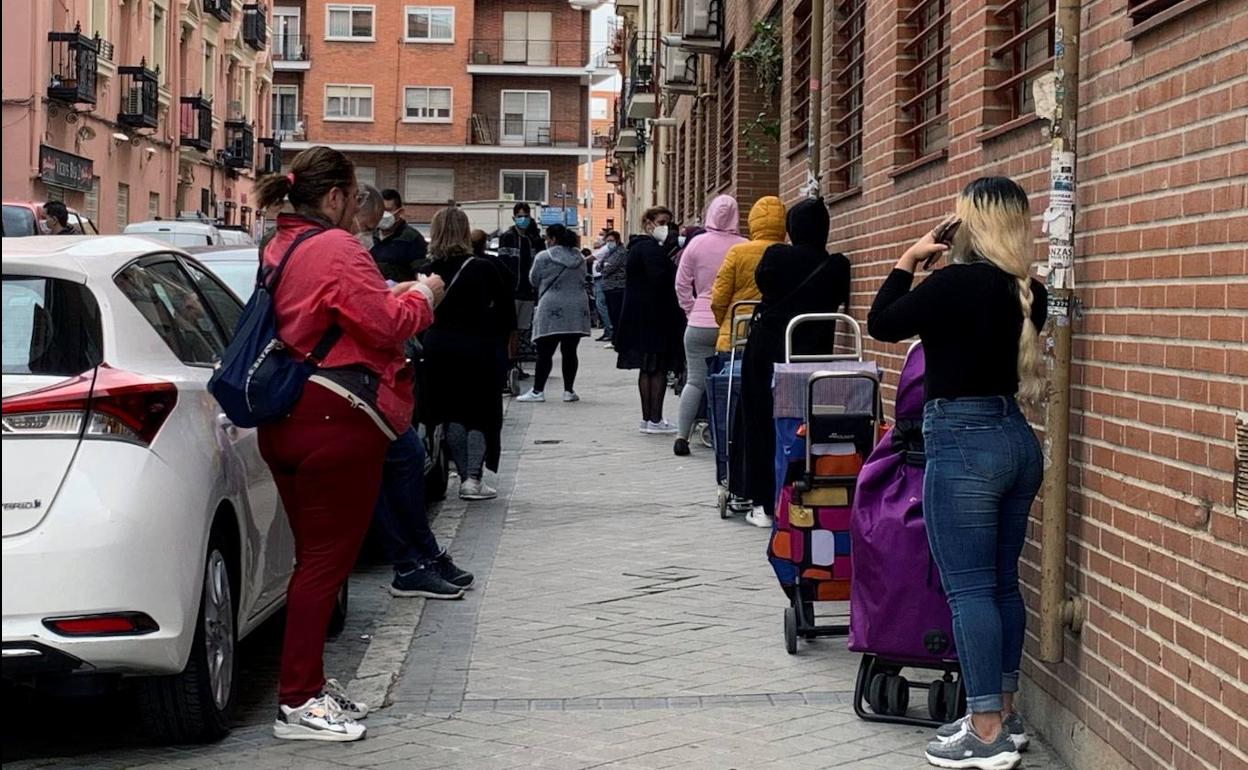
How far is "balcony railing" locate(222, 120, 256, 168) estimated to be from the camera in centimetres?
5031

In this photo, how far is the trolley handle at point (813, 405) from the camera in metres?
6.83

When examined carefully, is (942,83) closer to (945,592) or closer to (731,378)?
(731,378)

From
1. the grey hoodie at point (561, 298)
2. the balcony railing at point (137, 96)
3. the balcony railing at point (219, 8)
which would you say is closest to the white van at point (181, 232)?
the grey hoodie at point (561, 298)

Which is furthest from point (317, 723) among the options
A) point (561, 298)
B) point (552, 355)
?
point (552, 355)

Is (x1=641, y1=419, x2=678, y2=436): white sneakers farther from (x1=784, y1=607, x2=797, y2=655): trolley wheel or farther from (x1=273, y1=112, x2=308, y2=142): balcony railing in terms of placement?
(x1=273, y1=112, x2=308, y2=142): balcony railing

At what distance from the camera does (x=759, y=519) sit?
1038cm

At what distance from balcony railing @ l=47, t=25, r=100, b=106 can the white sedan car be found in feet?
92.5

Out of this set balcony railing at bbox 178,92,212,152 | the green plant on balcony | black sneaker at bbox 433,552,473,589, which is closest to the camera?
black sneaker at bbox 433,552,473,589

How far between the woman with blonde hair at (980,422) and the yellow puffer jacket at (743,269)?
17.3 feet

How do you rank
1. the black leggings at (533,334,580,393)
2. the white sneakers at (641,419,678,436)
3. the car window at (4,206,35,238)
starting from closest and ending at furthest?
the white sneakers at (641,419,678,436), the black leggings at (533,334,580,393), the car window at (4,206,35,238)

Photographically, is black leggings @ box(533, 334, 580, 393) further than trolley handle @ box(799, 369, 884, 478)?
Yes

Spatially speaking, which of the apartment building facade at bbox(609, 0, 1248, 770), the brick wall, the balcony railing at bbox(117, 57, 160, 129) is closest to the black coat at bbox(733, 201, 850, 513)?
the apartment building facade at bbox(609, 0, 1248, 770)

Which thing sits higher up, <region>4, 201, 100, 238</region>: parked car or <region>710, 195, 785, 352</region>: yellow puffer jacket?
<region>4, 201, 100, 238</region>: parked car

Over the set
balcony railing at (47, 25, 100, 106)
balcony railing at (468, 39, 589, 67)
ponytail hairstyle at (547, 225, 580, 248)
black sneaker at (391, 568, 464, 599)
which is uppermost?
balcony railing at (468, 39, 589, 67)
